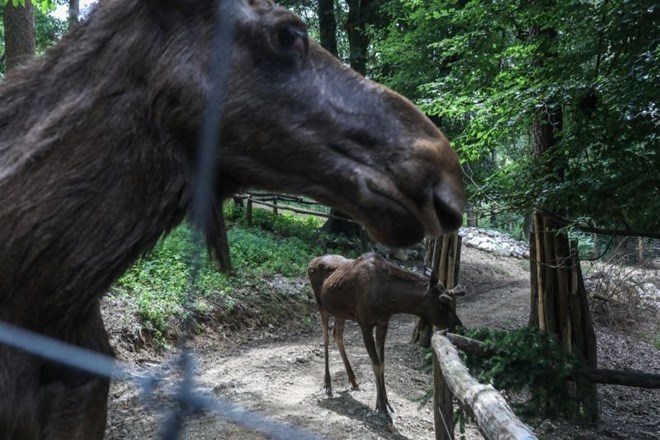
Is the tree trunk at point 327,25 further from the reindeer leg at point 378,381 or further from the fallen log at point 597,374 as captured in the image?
the fallen log at point 597,374

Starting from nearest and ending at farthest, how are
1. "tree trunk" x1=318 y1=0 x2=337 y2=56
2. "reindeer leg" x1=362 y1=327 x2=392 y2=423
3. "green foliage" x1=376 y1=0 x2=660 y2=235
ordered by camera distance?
1. "green foliage" x1=376 y1=0 x2=660 y2=235
2. "reindeer leg" x1=362 y1=327 x2=392 y2=423
3. "tree trunk" x1=318 y1=0 x2=337 y2=56

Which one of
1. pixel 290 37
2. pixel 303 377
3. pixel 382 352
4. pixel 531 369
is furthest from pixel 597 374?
pixel 290 37

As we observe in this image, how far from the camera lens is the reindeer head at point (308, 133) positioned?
4.74ft

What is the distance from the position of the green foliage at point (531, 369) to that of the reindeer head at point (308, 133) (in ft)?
12.6

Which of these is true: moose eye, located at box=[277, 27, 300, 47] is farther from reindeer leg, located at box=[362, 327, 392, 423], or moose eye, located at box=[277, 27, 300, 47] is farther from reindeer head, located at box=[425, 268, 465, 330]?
reindeer head, located at box=[425, 268, 465, 330]

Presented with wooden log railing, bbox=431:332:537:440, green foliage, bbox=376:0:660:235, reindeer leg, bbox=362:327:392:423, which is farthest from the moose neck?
reindeer leg, bbox=362:327:392:423

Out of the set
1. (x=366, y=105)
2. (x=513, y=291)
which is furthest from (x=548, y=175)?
(x=513, y=291)

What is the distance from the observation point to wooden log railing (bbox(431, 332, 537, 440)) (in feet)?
7.58

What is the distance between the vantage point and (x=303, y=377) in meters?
7.74

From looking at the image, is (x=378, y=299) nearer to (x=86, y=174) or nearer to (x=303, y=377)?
(x=303, y=377)

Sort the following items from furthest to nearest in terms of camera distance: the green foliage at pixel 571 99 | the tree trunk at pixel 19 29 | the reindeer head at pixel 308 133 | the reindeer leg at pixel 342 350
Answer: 1. the reindeer leg at pixel 342 350
2. the tree trunk at pixel 19 29
3. the green foliage at pixel 571 99
4. the reindeer head at pixel 308 133

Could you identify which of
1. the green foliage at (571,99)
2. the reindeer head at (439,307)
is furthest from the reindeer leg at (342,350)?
the green foliage at (571,99)

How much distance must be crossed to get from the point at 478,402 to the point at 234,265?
7035 mm

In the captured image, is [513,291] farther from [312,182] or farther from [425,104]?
[312,182]
